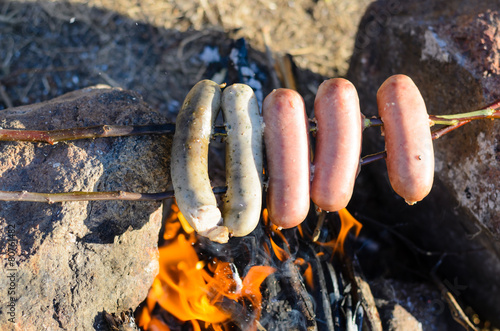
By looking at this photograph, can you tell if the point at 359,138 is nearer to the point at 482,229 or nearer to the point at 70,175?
the point at 482,229

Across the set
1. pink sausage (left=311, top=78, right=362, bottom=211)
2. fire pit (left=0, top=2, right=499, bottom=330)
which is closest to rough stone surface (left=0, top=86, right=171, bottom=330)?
fire pit (left=0, top=2, right=499, bottom=330)

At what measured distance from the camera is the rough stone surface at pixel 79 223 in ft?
6.86

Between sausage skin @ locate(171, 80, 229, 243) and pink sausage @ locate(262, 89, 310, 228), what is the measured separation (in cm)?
33

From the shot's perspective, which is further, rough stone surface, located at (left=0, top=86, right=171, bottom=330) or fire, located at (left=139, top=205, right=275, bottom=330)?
fire, located at (left=139, top=205, right=275, bottom=330)

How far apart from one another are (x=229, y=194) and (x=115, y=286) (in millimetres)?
937

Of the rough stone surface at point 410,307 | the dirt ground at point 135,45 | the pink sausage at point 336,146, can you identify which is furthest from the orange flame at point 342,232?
the dirt ground at point 135,45

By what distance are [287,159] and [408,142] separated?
67 centimetres

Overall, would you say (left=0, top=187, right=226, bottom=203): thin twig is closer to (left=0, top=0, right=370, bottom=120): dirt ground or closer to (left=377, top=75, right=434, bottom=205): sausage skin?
(left=377, top=75, right=434, bottom=205): sausage skin

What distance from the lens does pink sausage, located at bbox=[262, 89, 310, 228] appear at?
2035 mm

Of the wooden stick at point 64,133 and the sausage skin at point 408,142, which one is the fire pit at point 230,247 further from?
the sausage skin at point 408,142

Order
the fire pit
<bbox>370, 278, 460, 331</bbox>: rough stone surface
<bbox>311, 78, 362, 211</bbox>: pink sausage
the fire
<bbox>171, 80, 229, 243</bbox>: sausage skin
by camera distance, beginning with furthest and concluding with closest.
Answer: <bbox>370, 278, 460, 331</bbox>: rough stone surface < the fire < the fire pit < <bbox>311, 78, 362, 211</bbox>: pink sausage < <bbox>171, 80, 229, 243</bbox>: sausage skin

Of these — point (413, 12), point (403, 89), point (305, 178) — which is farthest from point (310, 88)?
point (305, 178)

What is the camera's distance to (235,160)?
207 centimetres

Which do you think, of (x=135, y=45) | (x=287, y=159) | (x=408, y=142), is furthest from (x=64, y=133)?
(x=135, y=45)
